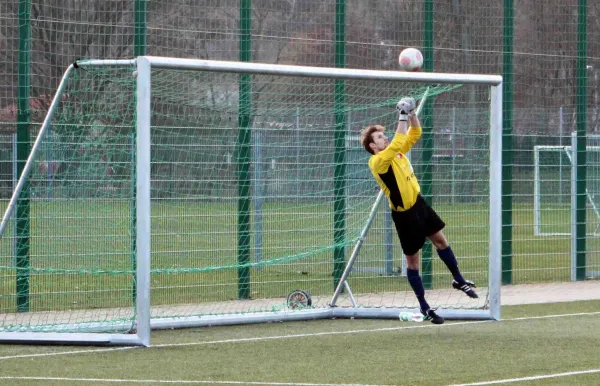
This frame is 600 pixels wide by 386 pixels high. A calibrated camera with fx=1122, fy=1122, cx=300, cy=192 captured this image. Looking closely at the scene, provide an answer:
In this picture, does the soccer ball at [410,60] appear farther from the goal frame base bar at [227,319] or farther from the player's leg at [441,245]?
the goal frame base bar at [227,319]

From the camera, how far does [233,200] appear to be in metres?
13.3

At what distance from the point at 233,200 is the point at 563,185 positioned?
20.4 ft

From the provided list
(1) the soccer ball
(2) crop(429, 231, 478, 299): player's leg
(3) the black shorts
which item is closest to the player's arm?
(3) the black shorts

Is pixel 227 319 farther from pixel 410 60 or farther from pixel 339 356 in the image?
pixel 410 60

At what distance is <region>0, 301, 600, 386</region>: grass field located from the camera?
28.0 feet

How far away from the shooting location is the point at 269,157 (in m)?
13.7

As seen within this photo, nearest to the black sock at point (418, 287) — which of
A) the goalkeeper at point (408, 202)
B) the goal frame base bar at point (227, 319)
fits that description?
the goalkeeper at point (408, 202)

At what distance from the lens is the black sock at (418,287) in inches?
425

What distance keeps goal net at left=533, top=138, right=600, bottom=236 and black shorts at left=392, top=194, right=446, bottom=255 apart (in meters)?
6.24

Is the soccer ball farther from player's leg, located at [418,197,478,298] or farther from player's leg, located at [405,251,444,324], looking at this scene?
player's leg, located at [405,251,444,324]

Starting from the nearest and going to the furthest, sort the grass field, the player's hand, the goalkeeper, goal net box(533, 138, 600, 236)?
1. the grass field
2. the player's hand
3. the goalkeeper
4. goal net box(533, 138, 600, 236)

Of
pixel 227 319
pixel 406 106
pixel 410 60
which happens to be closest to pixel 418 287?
pixel 406 106

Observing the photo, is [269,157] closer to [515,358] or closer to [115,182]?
[115,182]

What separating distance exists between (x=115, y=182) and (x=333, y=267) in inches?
121
